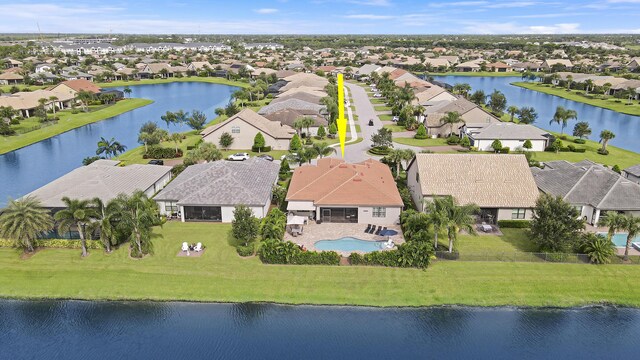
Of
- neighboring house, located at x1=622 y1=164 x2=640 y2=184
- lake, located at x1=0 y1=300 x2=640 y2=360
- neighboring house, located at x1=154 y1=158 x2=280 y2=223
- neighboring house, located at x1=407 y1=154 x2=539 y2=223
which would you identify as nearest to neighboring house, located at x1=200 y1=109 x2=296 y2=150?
neighboring house, located at x1=154 y1=158 x2=280 y2=223

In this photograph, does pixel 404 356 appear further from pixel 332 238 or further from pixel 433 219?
pixel 332 238

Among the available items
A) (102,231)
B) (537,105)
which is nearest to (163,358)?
(102,231)

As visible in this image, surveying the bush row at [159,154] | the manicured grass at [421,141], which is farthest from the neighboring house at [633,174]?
the bush row at [159,154]

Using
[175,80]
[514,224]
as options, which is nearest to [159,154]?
[514,224]

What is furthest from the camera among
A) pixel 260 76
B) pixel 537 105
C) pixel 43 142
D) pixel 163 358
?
pixel 260 76

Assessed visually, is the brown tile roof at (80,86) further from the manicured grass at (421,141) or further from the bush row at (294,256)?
the bush row at (294,256)
